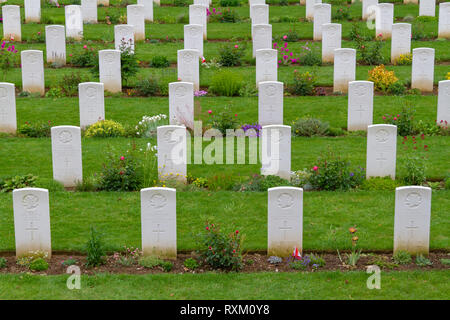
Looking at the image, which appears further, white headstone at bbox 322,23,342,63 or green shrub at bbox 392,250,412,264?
white headstone at bbox 322,23,342,63

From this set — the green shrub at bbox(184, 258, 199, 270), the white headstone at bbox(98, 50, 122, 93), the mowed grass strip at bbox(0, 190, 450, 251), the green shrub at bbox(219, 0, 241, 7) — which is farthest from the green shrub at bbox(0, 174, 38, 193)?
the green shrub at bbox(219, 0, 241, 7)

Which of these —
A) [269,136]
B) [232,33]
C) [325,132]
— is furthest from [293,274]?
[232,33]

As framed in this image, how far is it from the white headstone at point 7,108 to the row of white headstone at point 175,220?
5216 millimetres

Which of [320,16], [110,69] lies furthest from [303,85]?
[320,16]

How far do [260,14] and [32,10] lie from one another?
247 inches

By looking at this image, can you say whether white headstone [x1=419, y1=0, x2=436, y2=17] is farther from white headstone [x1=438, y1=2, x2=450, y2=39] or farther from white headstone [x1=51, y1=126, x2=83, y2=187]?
white headstone [x1=51, y1=126, x2=83, y2=187]

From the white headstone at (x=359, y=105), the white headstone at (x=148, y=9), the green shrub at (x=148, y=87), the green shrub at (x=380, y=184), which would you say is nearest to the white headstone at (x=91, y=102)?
the green shrub at (x=148, y=87)

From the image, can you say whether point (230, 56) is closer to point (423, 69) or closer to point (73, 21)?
point (423, 69)

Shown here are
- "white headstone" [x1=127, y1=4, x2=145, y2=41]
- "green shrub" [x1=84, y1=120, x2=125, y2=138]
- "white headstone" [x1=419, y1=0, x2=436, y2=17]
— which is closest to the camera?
"green shrub" [x1=84, y1=120, x2=125, y2=138]

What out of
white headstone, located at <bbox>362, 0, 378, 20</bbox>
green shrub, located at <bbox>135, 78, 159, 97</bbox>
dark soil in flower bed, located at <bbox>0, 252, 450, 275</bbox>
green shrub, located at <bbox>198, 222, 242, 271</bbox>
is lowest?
dark soil in flower bed, located at <bbox>0, 252, 450, 275</bbox>

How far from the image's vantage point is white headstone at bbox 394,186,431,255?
9.88m

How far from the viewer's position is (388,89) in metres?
17.0

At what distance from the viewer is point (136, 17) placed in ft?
67.5

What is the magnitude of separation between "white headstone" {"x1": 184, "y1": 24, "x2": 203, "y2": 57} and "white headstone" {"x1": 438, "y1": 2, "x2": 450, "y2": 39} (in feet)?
20.4
